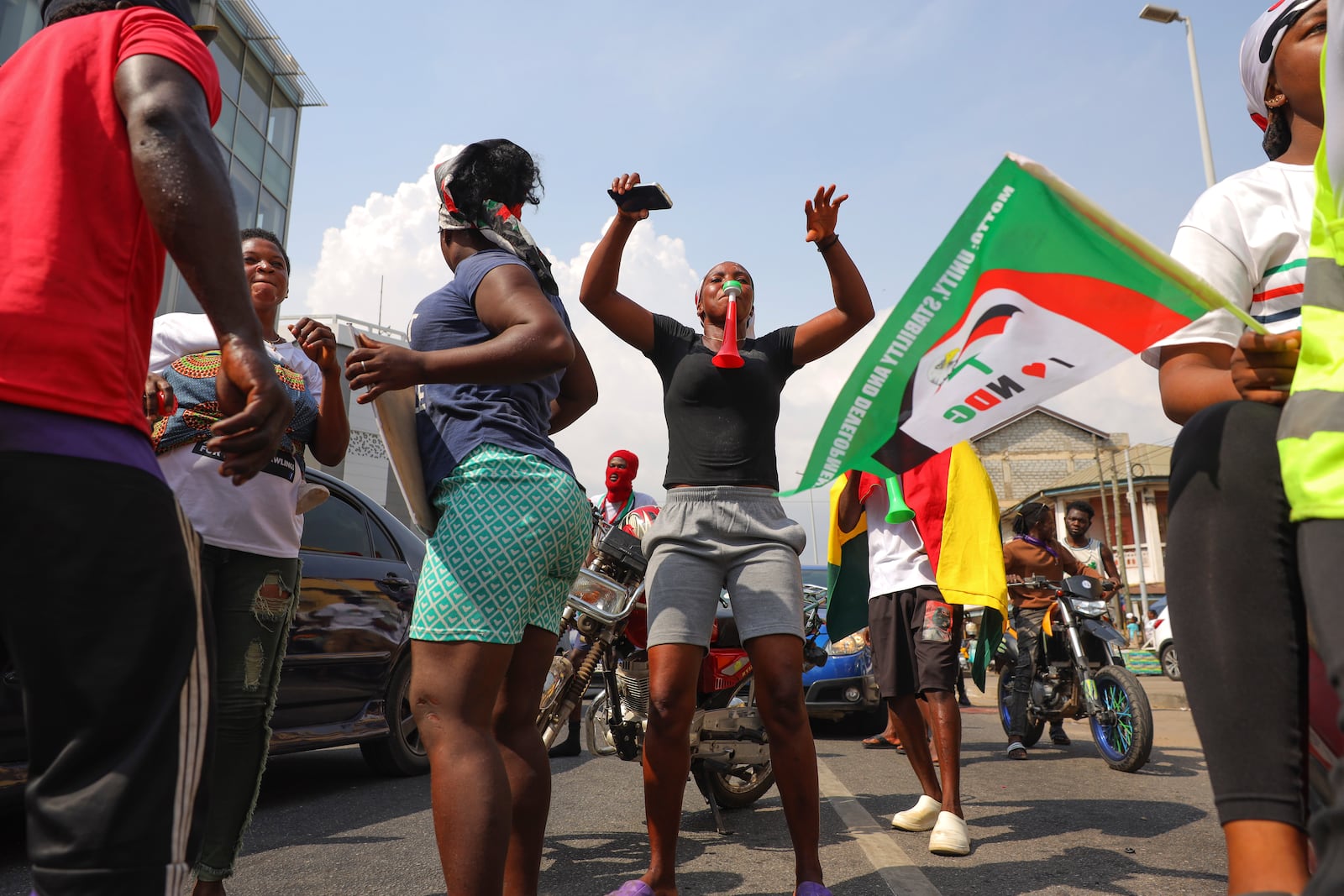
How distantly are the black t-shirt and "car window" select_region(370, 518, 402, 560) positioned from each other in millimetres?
2916

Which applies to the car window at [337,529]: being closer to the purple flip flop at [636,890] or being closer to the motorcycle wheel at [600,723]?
the motorcycle wheel at [600,723]

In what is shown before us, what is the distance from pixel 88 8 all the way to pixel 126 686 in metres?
1.12

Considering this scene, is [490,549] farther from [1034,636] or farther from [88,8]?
[1034,636]

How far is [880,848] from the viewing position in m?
3.95

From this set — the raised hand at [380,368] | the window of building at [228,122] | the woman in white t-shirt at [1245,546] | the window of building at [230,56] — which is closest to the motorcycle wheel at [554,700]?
the raised hand at [380,368]

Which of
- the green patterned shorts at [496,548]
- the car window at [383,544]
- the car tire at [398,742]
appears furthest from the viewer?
the car window at [383,544]

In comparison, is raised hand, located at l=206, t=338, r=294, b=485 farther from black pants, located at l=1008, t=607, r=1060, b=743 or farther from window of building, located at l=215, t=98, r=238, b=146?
window of building, located at l=215, t=98, r=238, b=146

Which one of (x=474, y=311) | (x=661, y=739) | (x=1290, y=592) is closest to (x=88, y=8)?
(x=474, y=311)

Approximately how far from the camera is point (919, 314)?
1.91 meters

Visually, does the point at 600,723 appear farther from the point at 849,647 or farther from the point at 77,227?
the point at 849,647

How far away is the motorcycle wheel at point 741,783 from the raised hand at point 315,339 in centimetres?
303

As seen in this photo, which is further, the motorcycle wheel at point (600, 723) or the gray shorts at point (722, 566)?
the motorcycle wheel at point (600, 723)

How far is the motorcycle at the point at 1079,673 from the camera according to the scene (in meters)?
6.68

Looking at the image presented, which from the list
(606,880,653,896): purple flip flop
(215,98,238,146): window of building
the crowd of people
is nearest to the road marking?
the crowd of people
